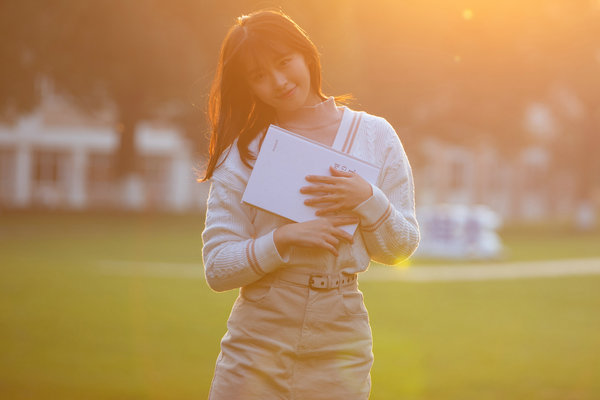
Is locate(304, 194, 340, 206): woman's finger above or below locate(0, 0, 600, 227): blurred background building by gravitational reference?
below

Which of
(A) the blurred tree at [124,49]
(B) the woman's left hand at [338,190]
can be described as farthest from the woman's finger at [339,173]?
(A) the blurred tree at [124,49]

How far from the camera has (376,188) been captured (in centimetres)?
225

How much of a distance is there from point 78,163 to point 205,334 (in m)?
36.1

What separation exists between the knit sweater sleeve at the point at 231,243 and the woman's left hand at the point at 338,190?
0.17m

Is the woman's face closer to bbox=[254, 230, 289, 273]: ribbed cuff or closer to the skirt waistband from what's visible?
bbox=[254, 230, 289, 273]: ribbed cuff

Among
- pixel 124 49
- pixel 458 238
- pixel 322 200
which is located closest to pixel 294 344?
pixel 322 200

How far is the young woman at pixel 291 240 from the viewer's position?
224 cm

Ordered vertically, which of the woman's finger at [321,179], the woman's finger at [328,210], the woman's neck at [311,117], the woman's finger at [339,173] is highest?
the woman's neck at [311,117]

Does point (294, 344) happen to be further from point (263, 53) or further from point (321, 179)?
point (263, 53)

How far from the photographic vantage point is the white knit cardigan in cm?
225

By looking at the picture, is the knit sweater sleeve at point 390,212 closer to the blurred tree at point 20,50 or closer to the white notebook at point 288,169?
the white notebook at point 288,169

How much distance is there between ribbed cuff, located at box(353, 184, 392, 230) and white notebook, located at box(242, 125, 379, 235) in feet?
0.14

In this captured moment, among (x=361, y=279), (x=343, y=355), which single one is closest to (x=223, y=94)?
(x=343, y=355)

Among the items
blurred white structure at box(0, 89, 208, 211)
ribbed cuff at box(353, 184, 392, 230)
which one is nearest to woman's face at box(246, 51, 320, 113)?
ribbed cuff at box(353, 184, 392, 230)
